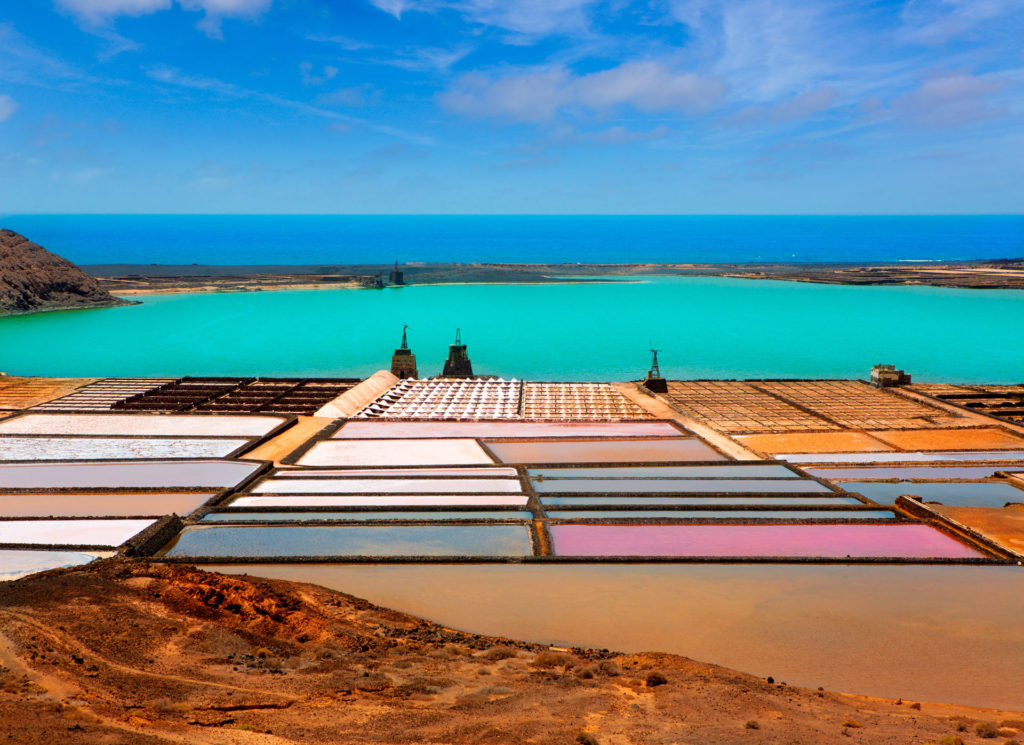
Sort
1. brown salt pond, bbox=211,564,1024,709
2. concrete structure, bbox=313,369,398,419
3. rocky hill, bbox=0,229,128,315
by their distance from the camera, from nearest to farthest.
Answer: brown salt pond, bbox=211,564,1024,709, concrete structure, bbox=313,369,398,419, rocky hill, bbox=0,229,128,315

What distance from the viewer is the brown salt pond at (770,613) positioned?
46.1 feet

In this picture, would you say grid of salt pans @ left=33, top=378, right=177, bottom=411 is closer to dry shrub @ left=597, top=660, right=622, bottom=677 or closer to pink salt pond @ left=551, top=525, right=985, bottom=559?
pink salt pond @ left=551, top=525, right=985, bottom=559

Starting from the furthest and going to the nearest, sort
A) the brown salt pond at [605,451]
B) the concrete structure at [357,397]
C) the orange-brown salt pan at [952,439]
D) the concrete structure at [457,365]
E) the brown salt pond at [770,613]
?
the concrete structure at [457,365]
the concrete structure at [357,397]
the orange-brown salt pan at [952,439]
the brown salt pond at [605,451]
the brown salt pond at [770,613]

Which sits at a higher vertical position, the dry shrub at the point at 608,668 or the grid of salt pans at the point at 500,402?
the grid of salt pans at the point at 500,402

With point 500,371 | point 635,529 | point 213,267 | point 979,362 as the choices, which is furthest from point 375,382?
point 213,267

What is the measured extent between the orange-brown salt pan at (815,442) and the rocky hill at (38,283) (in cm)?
8321

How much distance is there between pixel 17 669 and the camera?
463 inches

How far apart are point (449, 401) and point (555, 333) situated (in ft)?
132

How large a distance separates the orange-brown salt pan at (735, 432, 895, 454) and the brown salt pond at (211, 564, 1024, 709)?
39.0 ft

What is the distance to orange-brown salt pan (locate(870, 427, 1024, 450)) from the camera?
31.1 meters

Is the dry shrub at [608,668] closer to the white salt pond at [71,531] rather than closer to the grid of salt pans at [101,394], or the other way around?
the white salt pond at [71,531]

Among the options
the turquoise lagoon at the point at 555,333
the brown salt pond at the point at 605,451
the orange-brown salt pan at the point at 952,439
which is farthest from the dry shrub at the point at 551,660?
the turquoise lagoon at the point at 555,333

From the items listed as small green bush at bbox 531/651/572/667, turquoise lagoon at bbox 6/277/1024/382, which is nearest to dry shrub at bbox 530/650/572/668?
small green bush at bbox 531/651/572/667

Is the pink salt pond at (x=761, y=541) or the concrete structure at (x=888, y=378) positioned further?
the concrete structure at (x=888, y=378)
